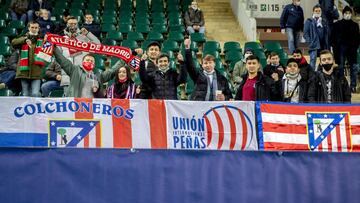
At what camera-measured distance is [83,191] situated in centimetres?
707

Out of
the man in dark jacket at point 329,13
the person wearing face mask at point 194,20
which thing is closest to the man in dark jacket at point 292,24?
the man in dark jacket at point 329,13

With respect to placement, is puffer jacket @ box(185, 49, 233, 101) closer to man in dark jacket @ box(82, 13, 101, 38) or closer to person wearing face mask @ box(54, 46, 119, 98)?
person wearing face mask @ box(54, 46, 119, 98)

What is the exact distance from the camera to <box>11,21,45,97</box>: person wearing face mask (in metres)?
10.3

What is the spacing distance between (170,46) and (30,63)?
479cm

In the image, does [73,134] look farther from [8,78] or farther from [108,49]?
[8,78]

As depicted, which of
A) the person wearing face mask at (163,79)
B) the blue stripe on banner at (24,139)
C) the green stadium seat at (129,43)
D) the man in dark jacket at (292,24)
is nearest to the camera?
the blue stripe on banner at (24,139)

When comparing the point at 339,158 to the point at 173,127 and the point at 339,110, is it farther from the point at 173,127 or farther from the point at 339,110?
the point at 173,127

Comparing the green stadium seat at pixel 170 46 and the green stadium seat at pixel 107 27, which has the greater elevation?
the green stadium seat at pixel 107 27

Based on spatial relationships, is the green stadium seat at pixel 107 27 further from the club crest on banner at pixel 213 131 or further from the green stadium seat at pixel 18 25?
the club crest on banner at pixel 213 131

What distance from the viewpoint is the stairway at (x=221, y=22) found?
17422 mm

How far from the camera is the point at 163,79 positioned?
8.93m

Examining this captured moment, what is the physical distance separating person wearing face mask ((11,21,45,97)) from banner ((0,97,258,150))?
9.53 ft

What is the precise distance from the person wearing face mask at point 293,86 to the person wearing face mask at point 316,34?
4.45 metres

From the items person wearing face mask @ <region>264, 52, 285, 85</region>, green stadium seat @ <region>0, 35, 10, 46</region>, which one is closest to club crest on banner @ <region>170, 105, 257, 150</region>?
person wearing face mask @ <region>264, 52, 285, 85</region>
